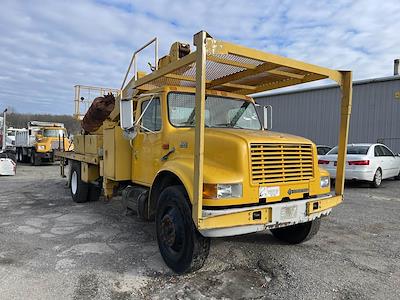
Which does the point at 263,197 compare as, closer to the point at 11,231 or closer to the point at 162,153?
the point at 162,153

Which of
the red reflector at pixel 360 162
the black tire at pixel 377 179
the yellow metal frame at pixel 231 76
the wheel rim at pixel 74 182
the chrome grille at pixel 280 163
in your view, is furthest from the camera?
the black tire at pixel 377 179

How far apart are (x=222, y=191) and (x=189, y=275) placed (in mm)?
1134

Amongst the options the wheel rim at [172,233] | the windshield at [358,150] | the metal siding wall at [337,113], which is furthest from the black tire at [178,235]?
the metal siding wall at [337,113]

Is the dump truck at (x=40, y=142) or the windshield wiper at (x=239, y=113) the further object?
the dump truck at (x=40, y=142)

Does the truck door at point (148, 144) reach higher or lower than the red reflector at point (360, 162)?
higher

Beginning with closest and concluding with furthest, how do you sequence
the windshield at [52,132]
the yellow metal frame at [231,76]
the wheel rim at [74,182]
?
the yellow metal frame at [231,76] < the wheel rim at [74,182] < the windshield at [52,132]

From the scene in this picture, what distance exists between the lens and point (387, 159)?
11.8 m

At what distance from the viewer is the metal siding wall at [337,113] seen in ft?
55.4

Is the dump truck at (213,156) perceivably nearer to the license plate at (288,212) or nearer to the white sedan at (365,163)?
the license plate at (288,212)

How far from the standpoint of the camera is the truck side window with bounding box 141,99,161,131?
513cm

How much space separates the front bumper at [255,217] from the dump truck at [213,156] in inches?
0.4

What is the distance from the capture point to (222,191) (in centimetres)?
367

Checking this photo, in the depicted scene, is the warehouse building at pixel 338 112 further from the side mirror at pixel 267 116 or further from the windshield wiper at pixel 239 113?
the windshield wiper at pixel 239 113

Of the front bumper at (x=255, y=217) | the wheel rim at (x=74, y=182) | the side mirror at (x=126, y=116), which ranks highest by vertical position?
the side mirror at (x=126, y=116)
